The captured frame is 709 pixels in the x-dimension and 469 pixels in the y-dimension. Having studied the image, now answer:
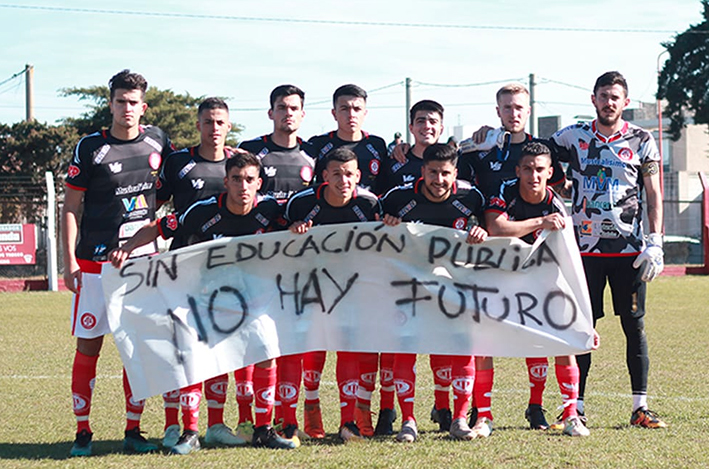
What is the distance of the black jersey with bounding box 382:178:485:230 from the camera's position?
19.4 feet

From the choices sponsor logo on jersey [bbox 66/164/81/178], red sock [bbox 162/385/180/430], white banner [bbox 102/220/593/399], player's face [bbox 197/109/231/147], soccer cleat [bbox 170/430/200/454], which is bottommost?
soccer cleat [bbox 170/430/200/454]

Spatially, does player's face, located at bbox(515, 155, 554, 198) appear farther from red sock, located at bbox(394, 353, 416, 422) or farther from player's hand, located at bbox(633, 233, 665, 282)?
red sock, located at bbox(394, 353, 416, 422)

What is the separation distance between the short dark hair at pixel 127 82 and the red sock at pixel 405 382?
239cm

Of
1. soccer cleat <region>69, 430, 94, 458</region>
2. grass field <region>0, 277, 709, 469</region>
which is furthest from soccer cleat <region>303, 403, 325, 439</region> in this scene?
soccer cleat <region>69, 430, 94, 458</region>

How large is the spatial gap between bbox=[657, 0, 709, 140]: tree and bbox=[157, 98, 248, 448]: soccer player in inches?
1444

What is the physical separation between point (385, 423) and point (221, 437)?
1.09 m

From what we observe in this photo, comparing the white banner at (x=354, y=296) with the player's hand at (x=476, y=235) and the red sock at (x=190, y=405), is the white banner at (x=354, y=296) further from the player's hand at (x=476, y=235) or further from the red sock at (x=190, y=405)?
the red sock at (x=190, y=405)

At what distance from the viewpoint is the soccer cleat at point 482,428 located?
19.0 feet

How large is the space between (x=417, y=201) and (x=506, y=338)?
1.04 m

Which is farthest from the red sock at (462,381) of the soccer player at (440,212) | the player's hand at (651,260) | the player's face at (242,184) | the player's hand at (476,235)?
the player's face at (242,184)

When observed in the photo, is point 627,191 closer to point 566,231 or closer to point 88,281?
point 566,231

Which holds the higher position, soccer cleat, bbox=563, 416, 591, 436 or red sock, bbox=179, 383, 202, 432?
red sock, bbox=179, 383, 202, 432

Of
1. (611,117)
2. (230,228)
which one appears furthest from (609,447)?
(230,228)

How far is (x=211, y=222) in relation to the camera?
584 cm
